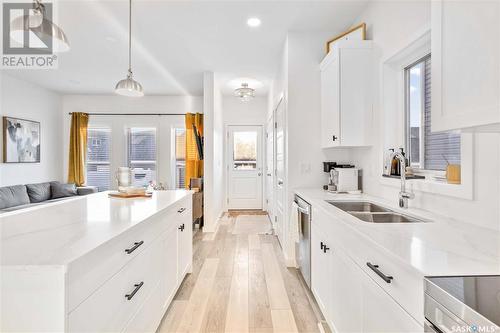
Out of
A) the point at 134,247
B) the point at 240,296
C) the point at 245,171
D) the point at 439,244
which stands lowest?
the point at 240,296

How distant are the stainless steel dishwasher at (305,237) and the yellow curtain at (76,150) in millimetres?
5313

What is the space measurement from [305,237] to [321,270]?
0.49 metres

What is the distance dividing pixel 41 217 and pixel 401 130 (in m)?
2.64

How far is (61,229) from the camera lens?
1146 millimetres

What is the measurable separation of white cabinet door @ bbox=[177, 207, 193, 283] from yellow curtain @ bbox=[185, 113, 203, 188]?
122 inches

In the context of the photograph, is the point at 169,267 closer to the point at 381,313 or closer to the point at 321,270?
the point at 321,270

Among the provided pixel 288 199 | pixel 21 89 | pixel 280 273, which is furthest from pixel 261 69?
pixel 21 89

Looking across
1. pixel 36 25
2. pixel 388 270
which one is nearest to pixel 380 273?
pixel 388 270

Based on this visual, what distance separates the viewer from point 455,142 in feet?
5.48

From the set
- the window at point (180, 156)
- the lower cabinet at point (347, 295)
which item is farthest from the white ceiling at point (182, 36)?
the lower cabinet at point (347, 295)

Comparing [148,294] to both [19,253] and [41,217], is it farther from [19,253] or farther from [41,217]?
[19,253]

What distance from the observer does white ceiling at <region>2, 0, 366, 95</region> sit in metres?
2.63

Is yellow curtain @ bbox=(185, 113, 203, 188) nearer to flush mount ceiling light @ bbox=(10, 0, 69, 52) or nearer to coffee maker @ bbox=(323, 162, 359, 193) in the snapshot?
coffee maker @ bbox=(323, 162, 359, 193)

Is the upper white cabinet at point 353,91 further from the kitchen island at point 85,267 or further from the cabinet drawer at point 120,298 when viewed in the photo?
the cabinet drawer at point 120,298
